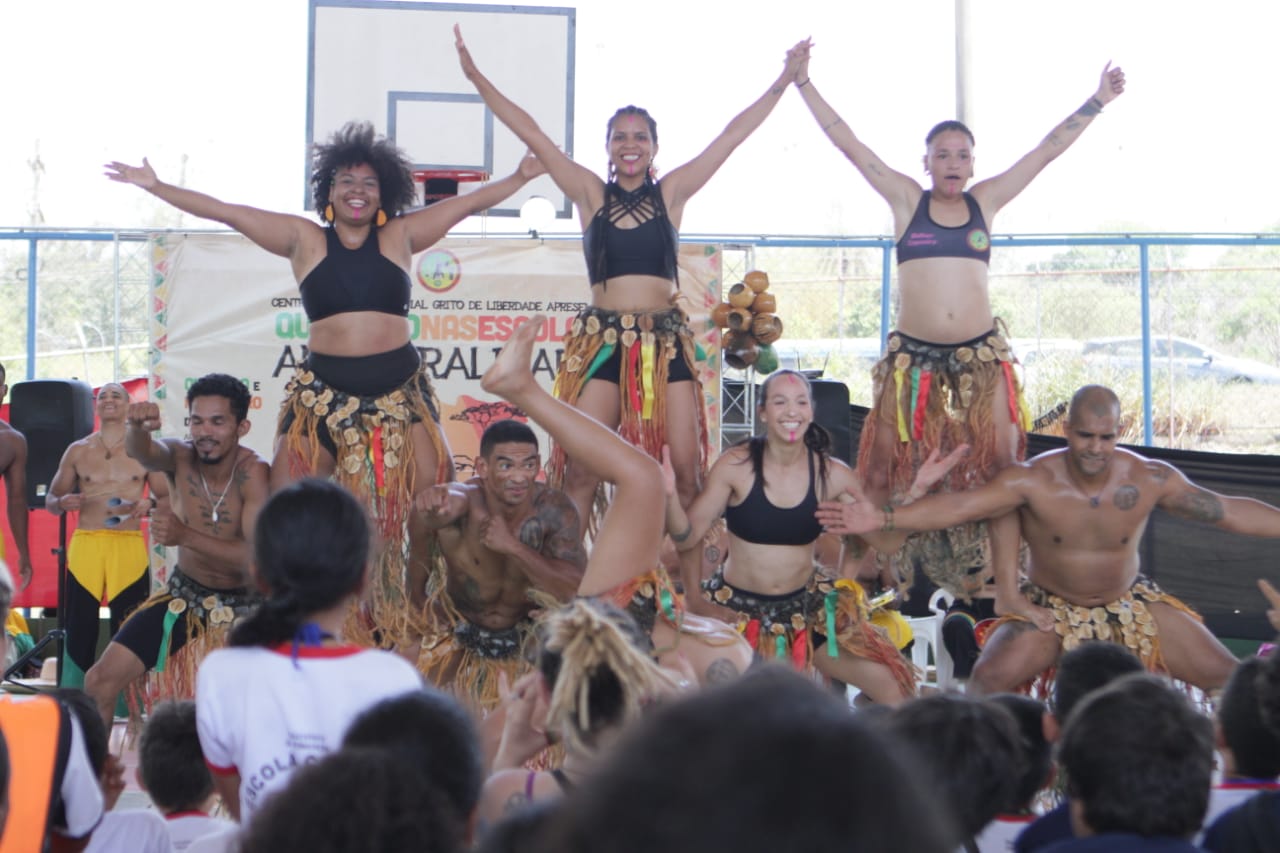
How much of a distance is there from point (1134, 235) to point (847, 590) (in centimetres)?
367

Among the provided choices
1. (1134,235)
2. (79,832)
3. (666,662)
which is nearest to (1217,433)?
(1134,235)

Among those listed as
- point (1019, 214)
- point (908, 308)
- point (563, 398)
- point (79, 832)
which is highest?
point (1019, 214)

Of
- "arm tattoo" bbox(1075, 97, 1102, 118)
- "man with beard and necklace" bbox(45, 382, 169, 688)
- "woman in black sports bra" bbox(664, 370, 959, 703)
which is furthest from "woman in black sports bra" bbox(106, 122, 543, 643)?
"arm tattoo" bbox(1075, 97, 1102, 118)

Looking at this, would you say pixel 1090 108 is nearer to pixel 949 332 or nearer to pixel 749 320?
pixel 949 332

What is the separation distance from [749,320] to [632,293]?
1.63 ft

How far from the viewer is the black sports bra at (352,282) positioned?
4.50m

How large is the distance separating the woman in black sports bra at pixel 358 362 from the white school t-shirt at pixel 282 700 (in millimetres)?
2412

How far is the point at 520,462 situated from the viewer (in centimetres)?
416

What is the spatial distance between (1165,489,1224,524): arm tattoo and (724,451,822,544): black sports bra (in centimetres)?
121

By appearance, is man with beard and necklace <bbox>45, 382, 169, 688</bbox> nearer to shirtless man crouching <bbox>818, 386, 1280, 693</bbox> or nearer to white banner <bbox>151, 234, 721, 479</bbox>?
white banner <bbox>151, 234, 721, 479</bbox>

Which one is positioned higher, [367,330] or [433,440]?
[367,330]

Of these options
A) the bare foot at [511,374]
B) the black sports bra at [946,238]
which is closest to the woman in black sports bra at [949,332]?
the black sports bra at [946,238]

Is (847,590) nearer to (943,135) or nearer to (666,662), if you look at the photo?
(666,662)

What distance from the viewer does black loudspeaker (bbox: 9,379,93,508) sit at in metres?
6.67
